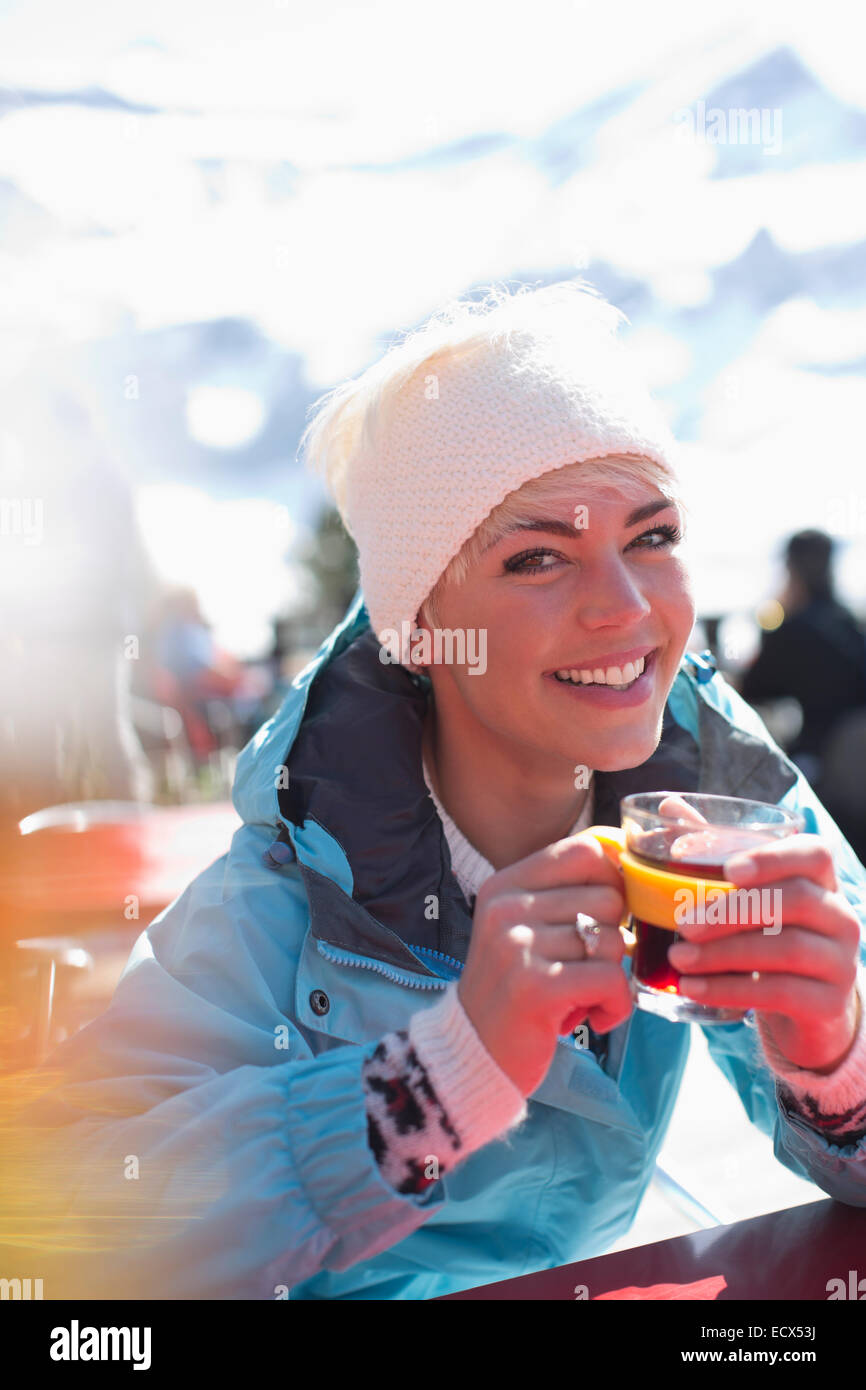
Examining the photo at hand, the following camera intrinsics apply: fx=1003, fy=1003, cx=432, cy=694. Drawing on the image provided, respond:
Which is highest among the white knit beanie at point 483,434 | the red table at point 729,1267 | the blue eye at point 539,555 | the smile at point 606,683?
the white knit beanie at point 483,434

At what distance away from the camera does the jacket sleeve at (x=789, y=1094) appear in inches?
51.4

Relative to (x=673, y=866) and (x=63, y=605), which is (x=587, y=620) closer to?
(x=673, y=866)

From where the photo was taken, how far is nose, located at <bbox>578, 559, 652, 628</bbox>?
5.04 ft

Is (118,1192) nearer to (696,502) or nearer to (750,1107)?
(750,1107)

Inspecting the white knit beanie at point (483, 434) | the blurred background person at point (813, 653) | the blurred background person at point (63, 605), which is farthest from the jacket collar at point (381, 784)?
the blurred background person at point (813, 653)

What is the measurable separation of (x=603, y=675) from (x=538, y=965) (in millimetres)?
624

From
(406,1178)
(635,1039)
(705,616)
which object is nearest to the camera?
(406,1178)

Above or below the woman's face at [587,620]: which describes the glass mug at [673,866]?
below

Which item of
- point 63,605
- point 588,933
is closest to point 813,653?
point 63,605

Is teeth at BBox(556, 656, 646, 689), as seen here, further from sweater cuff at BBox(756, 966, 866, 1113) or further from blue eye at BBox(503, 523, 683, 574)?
sweater cuff at BBox(756, 966, 866, 1113)

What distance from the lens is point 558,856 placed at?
116 centimetres

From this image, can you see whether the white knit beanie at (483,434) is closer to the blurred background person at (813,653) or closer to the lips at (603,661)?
the lips at (603,661)

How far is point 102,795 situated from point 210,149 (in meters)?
2.32
